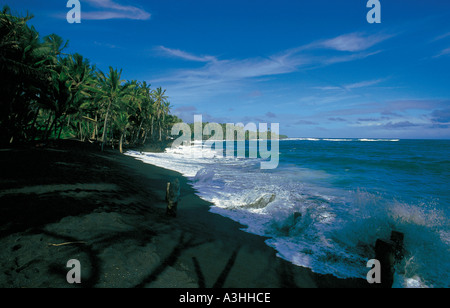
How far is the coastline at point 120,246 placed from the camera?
3570mm

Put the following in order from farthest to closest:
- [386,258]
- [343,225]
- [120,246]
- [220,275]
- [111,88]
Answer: [111,88] → [343,225] → [120,246] → [220,275] → [386,258]

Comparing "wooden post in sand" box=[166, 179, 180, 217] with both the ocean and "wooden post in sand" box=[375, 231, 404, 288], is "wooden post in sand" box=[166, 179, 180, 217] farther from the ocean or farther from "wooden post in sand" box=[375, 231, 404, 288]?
"wooden post in sand" box=[375, 231, 404, 288]

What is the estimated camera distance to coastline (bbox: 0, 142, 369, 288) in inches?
141

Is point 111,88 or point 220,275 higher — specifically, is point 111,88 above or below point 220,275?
above

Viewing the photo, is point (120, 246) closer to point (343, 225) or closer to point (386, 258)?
point (386, 258)

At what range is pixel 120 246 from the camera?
14.6ft

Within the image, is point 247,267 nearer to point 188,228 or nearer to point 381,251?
point 188,228

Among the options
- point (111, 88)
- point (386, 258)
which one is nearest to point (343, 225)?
point (386, 258)

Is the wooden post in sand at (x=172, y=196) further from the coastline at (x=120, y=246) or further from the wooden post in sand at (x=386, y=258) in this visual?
the wooden post in sand at (x=386, y=258)

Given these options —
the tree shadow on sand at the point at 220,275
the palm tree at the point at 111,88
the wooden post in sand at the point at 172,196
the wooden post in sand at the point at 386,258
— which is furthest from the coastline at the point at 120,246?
the palm tree at the point at 111,88

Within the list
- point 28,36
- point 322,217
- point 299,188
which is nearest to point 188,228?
point 322,217

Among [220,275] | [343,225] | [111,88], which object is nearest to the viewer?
[220,275]

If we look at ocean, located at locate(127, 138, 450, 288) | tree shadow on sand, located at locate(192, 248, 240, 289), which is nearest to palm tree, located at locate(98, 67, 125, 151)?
ocean, located at locate(127, 138, 450, 288)
